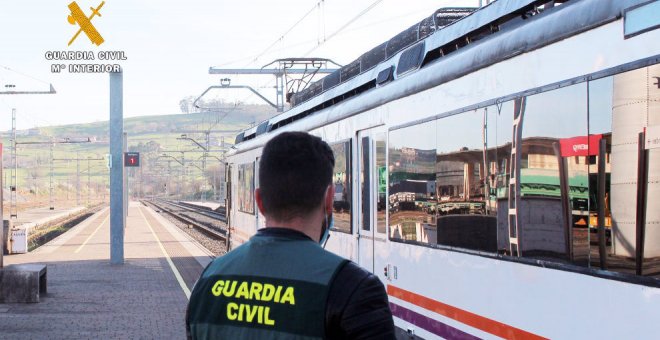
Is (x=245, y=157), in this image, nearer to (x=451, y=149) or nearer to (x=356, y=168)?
(x=356, y=168)

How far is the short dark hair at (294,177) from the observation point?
280 centimetres

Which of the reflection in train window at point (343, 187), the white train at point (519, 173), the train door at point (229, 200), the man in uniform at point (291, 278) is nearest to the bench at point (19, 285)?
the train door at point (229, 200)

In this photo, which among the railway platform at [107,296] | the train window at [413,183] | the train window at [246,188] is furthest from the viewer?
the train window at [246,188]

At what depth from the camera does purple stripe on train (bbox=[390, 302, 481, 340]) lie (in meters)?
6.75

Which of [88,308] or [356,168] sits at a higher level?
[356,168]

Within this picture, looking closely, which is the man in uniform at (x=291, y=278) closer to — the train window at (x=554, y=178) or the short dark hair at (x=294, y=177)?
the short dark hair at (x=294, y=177)

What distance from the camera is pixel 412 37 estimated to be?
986 centimetres

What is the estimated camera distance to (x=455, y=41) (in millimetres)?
7762

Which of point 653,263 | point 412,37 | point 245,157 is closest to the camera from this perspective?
point 653,263

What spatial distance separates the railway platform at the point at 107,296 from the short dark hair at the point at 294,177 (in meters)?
9.37

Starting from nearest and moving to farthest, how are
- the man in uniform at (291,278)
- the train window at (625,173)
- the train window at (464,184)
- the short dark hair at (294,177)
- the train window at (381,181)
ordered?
the man in uniform at (291,278) → the short dark hair at (294,177) → the train window at (625,173) → the train window at (464,184) → the train window at (381,181)

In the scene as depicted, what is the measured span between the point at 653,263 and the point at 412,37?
231 inches

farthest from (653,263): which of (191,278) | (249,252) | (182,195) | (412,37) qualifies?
(182,195)

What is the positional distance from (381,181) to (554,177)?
3.97 metres
